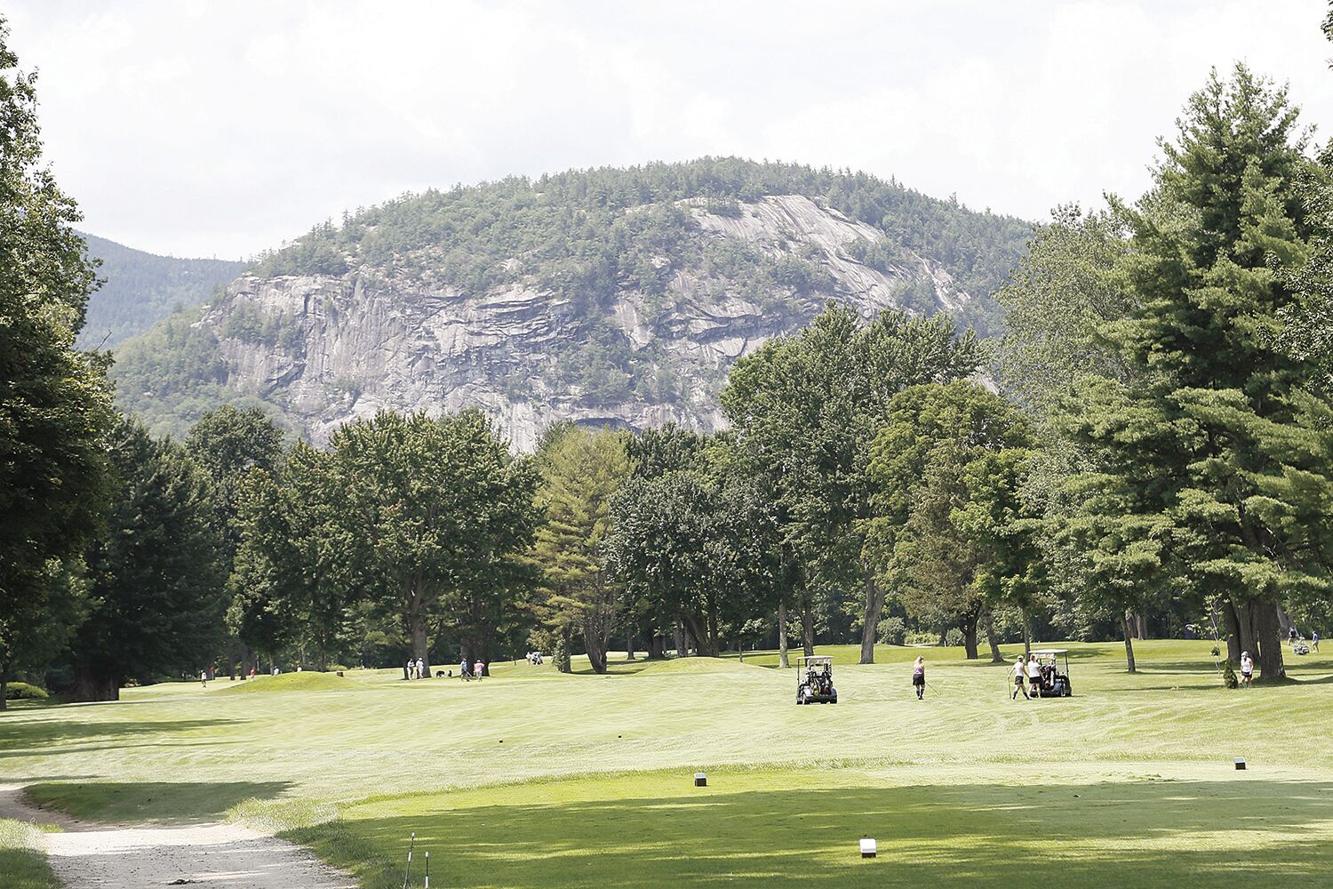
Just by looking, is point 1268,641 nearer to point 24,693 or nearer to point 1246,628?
point 1246,628

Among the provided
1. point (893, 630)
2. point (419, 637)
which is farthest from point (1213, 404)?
point (893, 630)

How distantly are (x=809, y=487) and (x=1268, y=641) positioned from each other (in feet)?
138

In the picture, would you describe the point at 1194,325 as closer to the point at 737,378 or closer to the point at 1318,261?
the point at 1318,261

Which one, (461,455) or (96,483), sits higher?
(461,455)

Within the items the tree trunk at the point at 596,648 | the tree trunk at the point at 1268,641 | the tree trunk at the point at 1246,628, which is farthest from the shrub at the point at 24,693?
the tree trunk at the point at 1268,641

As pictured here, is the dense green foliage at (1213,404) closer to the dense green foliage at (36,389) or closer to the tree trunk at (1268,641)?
the tree trunk at (1268,641)

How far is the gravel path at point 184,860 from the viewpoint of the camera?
67.4 ft

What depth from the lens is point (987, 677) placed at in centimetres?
7031

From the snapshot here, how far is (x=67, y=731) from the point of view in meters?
55.7

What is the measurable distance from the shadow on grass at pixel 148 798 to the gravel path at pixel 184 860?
6.30 ft

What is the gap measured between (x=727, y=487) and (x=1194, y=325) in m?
53.7

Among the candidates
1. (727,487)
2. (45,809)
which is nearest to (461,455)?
(727,487)

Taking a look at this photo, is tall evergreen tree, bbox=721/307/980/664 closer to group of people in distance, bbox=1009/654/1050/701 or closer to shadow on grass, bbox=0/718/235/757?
group of people in distance, bbox=1009/654/1050/701

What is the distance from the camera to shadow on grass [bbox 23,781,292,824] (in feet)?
111
